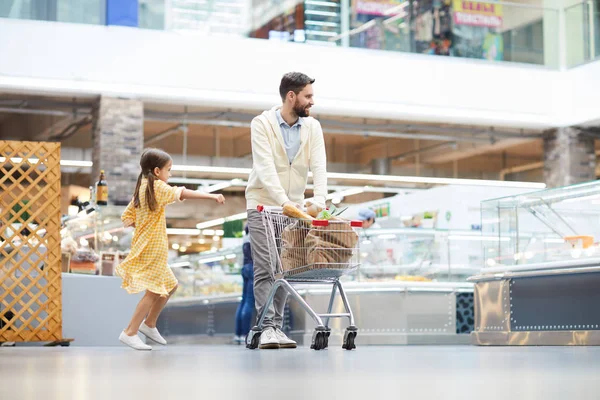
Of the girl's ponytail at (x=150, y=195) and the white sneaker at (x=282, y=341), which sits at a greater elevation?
the girl's ponytail at (x=150, y=195)

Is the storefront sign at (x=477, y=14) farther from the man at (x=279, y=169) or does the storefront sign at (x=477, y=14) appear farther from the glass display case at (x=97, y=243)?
the man at (x=279, y=169)

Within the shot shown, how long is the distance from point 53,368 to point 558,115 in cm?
1406

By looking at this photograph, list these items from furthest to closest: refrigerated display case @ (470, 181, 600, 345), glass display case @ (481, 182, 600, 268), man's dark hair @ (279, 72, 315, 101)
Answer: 1. glass display case @ (481, 182, 600, 268)
2. refrigerated display case @ (470, 181, 600, 345)
3. man's dark hair @ (279, 72, 315, 101)

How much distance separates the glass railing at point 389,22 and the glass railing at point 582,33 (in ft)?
0.05

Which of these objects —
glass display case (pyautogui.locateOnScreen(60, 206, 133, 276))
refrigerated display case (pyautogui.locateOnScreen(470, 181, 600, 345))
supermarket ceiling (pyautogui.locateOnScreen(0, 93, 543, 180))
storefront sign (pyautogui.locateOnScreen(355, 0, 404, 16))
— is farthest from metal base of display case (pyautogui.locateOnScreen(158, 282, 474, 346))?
storefront sign (pyautogui.locateOnScreen(355, 0, 404, 16))

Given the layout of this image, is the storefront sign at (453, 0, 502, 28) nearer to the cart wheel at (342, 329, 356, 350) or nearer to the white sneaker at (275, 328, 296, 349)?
the cart wheel at (342, 329, 356, 350)

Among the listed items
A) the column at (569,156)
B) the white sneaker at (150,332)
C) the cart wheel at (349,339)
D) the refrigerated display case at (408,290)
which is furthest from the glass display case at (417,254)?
the column at (569,156)

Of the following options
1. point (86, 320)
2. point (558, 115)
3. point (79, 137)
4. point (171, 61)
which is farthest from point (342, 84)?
point (86, 320)

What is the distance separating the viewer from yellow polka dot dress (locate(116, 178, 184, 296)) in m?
6.21

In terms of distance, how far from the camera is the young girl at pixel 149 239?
6176 millimetres

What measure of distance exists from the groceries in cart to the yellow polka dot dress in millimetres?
974

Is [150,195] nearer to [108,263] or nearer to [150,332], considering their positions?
[150,332]

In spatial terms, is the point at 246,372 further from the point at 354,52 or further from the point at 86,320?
the point at 354,52

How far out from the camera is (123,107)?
14.4m
